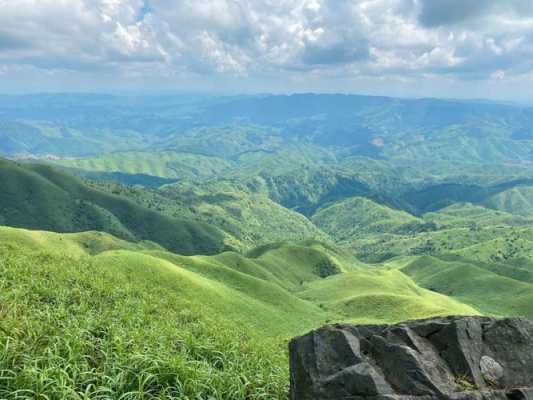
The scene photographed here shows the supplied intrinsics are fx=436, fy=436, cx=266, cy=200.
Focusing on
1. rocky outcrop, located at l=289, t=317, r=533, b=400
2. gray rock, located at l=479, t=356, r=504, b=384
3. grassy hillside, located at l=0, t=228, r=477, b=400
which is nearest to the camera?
grassy hillside, located at l=0, t=228, r=477, b=400

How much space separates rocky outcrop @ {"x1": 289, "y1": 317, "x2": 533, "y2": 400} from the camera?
14.9 metres

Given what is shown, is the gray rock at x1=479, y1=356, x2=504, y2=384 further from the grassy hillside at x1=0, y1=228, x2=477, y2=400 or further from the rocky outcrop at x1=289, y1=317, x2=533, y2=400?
the grassy hillside at x1=0, y1=228, x2=477, y2=400

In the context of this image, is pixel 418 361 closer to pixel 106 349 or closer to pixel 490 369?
pixel 490 369

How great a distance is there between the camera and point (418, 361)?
1614 cm

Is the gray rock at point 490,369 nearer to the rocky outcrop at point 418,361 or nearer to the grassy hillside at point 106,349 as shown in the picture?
the rocky outcrop at point 418,361

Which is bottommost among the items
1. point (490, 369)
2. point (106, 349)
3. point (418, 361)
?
point (490, 369)

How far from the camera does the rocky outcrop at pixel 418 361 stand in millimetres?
14945

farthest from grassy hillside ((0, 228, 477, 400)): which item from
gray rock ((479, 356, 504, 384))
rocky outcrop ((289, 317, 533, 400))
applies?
gray rock ((479, 356, 504, 384))

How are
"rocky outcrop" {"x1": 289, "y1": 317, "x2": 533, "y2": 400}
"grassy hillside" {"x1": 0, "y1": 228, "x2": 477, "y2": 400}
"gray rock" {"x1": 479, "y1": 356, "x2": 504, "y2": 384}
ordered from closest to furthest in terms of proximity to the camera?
1. "grassy hillside" {"x1": 0, "y1": 228, "x2": 477, "y2": 400}
2. "rocky outcrop" {"x1": 289, "y1": 317, "x2": 533, "y2": 400}
3. "gray rock" {"x1": 479, "y1": 356, "x2": 504, "y2": 384}

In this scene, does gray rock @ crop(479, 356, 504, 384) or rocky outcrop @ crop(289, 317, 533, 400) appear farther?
gray rock @ crop(479, 356, 504, 384)

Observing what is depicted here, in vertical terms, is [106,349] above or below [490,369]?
above

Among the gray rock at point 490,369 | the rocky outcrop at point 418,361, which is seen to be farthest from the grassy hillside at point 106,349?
the gray rock at point 490,369

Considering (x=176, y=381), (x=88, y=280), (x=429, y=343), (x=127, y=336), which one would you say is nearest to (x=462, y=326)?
(x=429, y=343)

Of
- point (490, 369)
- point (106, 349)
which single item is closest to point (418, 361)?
point (490, 369)
